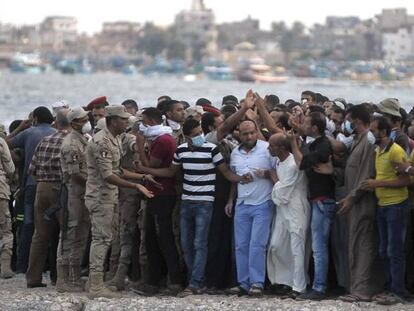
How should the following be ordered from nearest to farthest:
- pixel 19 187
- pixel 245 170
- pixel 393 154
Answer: pixel 393 154
pixel 245 170
pixel 19 187

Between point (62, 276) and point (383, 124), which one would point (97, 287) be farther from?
point (383, 124)

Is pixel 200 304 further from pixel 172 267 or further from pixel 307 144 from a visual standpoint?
pixel 307 144

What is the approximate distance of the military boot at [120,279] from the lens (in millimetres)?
12938

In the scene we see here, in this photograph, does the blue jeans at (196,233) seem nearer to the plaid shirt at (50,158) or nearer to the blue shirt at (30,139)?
the plaid shirt at (50,158)

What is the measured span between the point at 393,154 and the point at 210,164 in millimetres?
1881

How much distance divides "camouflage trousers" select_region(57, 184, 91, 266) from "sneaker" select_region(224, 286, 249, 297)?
1.52 m

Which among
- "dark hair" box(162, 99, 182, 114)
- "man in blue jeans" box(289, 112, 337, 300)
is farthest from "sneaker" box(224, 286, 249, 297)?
"dark hair" box(162, 99, 182, 114)

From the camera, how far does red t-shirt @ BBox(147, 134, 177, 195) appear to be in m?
12.4

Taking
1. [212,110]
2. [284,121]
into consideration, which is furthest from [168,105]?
[284,121]

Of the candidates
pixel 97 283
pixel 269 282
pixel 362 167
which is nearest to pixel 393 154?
pixel 362 167

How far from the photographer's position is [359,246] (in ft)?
39.0

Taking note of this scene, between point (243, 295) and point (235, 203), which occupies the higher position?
point (235, 203)

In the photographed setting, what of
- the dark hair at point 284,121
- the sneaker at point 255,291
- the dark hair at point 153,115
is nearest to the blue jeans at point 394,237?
the sneaker at point 255,291

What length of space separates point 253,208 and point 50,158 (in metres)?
2.20
